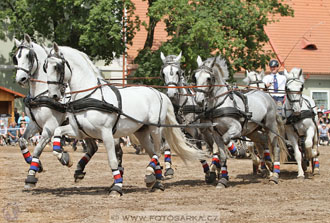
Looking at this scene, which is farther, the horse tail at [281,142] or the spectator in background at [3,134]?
the spectator in background at [3,134]

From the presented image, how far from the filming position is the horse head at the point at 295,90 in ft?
43.1

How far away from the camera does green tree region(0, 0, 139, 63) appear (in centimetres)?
2731

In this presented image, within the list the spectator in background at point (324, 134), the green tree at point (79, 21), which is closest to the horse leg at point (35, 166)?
the green tree at point (79, 21)

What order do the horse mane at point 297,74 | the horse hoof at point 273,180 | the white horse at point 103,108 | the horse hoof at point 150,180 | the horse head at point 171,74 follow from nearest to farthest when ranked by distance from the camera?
1. the white horse at point 103,108
2. the horse hoof at point 150,180
3. the horse hoof at point 273,180
4. the horse head at point 171,74
5. the horse mane at point 297,74

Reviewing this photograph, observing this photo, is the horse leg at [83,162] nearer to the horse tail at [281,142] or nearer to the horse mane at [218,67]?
the horse mane at [218,67]

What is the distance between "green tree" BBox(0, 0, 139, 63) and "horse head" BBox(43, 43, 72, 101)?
17.3 metres

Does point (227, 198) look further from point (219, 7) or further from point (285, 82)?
point (219, 7)

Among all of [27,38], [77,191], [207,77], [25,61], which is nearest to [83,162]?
[77,191]

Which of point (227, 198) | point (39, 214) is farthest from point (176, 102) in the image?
point (39, 214)

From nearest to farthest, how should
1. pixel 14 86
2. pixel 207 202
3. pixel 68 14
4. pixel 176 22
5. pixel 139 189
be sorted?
1. pixel 207 202
2. pixel 139 189
3. pixel 176 22
4. pixel 68 14
5. pixel 14 86

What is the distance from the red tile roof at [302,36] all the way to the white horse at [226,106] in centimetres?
2506

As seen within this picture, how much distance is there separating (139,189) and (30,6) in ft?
66.9

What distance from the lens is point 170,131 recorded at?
11.6m

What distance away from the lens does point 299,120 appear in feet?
44.3
